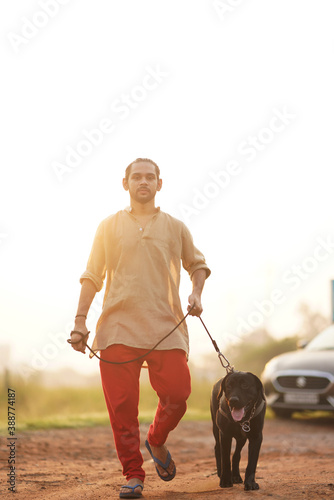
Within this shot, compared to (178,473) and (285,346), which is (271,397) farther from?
(285,346)

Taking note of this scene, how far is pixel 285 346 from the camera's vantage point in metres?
18.1

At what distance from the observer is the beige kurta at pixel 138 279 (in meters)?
4.53

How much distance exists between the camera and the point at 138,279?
4594 mm

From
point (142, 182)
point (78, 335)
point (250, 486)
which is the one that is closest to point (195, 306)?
point (78, 335)

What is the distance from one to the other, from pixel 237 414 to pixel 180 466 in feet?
7.98

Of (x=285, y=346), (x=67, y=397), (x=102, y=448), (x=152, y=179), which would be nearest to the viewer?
(x=152, y=179)

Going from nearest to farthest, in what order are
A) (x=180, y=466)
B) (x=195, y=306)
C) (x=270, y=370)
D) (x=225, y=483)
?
(x=195, y=306)
(x=225, y=483)
(x=180, y=466)
(x=270, y=370)

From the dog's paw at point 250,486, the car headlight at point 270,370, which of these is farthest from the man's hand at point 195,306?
the car headlight at point 270,370

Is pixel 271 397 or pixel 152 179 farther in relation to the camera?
pixel 271 397

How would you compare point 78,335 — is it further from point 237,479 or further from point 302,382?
point 302,382

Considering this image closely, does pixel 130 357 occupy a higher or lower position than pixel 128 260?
lower

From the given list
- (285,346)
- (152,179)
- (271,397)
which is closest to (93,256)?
(152,179)

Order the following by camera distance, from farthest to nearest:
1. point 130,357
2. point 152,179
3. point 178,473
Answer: point 178,473, point 152,179, point 130,357

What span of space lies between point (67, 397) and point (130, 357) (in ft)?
28.6
